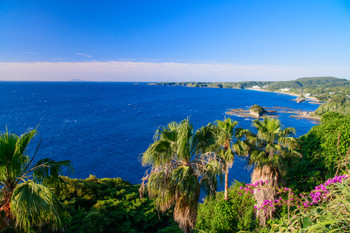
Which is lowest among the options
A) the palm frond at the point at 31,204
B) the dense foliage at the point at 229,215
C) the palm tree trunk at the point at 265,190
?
the dense foliage at the point at 229,215

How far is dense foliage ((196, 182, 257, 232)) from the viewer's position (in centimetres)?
1197

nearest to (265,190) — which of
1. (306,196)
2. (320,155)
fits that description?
(306,196)

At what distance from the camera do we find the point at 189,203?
6895mm

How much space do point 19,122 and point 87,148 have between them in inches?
1394

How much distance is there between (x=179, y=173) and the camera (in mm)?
6770

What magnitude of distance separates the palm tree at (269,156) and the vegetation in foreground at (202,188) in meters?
0.06

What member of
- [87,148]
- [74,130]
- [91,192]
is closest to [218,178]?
[91,192]

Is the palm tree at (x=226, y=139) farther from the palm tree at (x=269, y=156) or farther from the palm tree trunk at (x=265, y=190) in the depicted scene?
the palm tree trunk at (x=265, y=190)

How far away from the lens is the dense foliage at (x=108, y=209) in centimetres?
1120

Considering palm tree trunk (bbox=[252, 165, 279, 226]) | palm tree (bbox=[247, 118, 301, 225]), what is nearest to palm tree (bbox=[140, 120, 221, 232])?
palm tree (bbox=[247, 118, 301, 225])

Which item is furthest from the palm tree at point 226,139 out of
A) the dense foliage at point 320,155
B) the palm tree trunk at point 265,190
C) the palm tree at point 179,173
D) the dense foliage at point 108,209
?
the dense foliage at point 108,209

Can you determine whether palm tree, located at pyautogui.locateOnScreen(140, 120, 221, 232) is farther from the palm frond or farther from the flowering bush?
the palm frond

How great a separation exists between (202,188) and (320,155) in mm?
11197

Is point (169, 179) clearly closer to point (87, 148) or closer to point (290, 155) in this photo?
point (290, 155)
